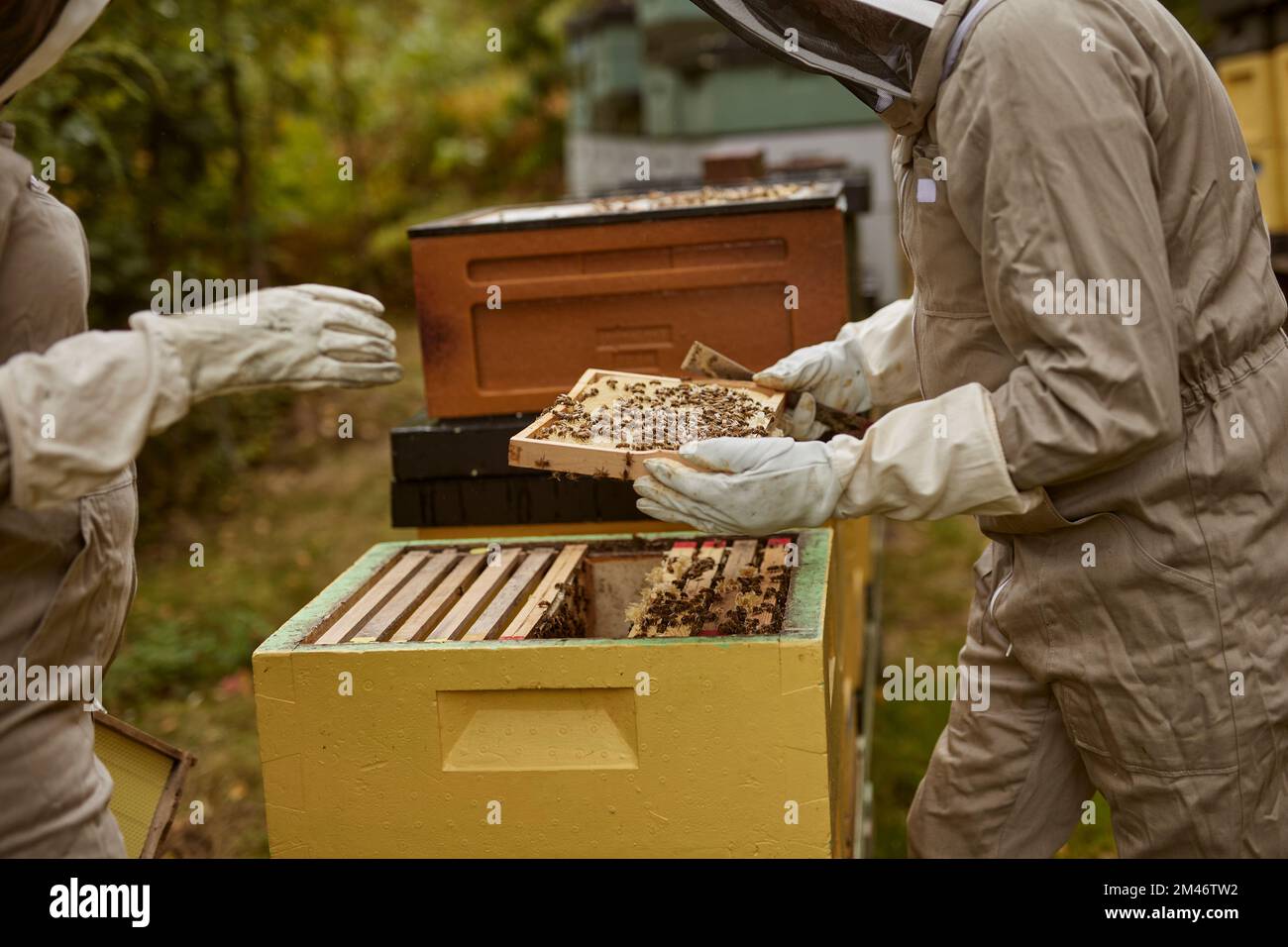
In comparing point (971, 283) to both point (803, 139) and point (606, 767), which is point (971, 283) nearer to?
point (606, 767)

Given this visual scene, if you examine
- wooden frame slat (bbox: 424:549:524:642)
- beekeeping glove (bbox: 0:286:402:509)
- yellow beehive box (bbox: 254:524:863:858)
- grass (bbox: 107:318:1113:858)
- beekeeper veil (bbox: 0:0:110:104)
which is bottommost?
grass (bbox: 107:318:1113:858)

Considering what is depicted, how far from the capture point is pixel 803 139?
8.40m

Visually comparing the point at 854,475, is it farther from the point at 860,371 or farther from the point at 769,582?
the point at 860,371

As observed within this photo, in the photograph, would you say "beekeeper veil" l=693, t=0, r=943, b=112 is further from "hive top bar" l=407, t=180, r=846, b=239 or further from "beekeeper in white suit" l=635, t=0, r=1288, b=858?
"hive top bar" l=407, t=180, r=846, b=239

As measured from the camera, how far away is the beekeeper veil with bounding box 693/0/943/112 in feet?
6.40

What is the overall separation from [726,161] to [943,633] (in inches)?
89.5

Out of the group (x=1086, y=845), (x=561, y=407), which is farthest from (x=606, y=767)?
(x=1086, y=845)

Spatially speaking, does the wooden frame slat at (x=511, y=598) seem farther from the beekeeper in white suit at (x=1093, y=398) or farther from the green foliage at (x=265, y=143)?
the green foliage at (x=265, y=143)

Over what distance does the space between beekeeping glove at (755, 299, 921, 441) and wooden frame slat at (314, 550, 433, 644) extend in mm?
790

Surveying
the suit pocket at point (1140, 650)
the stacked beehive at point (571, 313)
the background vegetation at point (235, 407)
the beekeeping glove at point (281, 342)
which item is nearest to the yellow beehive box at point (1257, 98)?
the background vegetation at point (235, 407)

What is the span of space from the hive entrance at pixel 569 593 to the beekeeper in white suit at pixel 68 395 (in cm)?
46

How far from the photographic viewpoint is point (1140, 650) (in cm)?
201

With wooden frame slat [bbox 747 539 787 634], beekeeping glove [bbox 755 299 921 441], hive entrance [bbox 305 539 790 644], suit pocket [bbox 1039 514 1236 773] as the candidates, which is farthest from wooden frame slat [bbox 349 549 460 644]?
suit pocket [bbox 1039 514 1236 773]

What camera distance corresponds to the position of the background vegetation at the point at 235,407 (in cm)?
480
